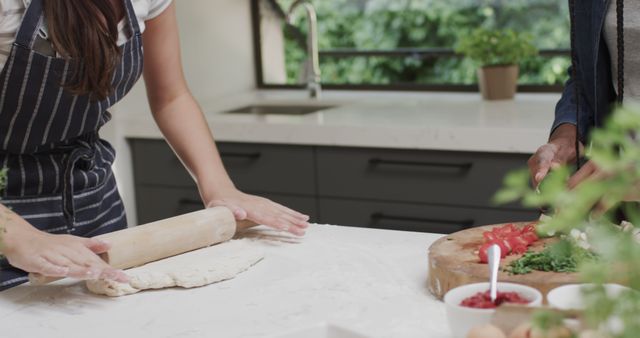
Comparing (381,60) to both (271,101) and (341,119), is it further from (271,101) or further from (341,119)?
(341,119)

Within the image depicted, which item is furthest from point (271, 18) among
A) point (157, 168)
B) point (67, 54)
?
point (67, 54)

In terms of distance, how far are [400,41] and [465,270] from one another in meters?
2.45

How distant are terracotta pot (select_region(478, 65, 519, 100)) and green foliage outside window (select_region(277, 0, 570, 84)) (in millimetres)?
215

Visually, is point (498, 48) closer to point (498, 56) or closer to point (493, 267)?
point (498, 56)

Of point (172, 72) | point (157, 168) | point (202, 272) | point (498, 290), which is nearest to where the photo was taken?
point (498, 290)

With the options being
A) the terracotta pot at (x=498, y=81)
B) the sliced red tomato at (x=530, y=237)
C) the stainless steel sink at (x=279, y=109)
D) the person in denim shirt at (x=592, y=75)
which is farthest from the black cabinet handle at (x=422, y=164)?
the sliced red tomato at (x=530, y=237)

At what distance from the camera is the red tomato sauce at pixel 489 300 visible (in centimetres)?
109

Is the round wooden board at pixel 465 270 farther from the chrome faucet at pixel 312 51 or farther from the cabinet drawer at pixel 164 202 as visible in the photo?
the chrome faucet at pixel 312 51

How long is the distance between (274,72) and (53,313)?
102 inches

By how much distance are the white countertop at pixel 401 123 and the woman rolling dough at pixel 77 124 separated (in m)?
0.99

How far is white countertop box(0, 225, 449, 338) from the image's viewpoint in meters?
1.24

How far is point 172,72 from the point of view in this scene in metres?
1.83

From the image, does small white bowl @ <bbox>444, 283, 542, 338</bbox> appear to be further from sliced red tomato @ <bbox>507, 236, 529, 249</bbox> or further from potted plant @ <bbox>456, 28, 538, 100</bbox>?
potted plant @ <bbox>456, 28, 538, 100</bbox>

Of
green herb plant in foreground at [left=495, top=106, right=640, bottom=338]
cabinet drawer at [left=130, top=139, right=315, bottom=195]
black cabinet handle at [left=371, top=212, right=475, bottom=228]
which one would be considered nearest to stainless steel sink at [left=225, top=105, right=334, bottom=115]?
cabinet drawer at [left=130, top=139, right=315, bottom=195]
